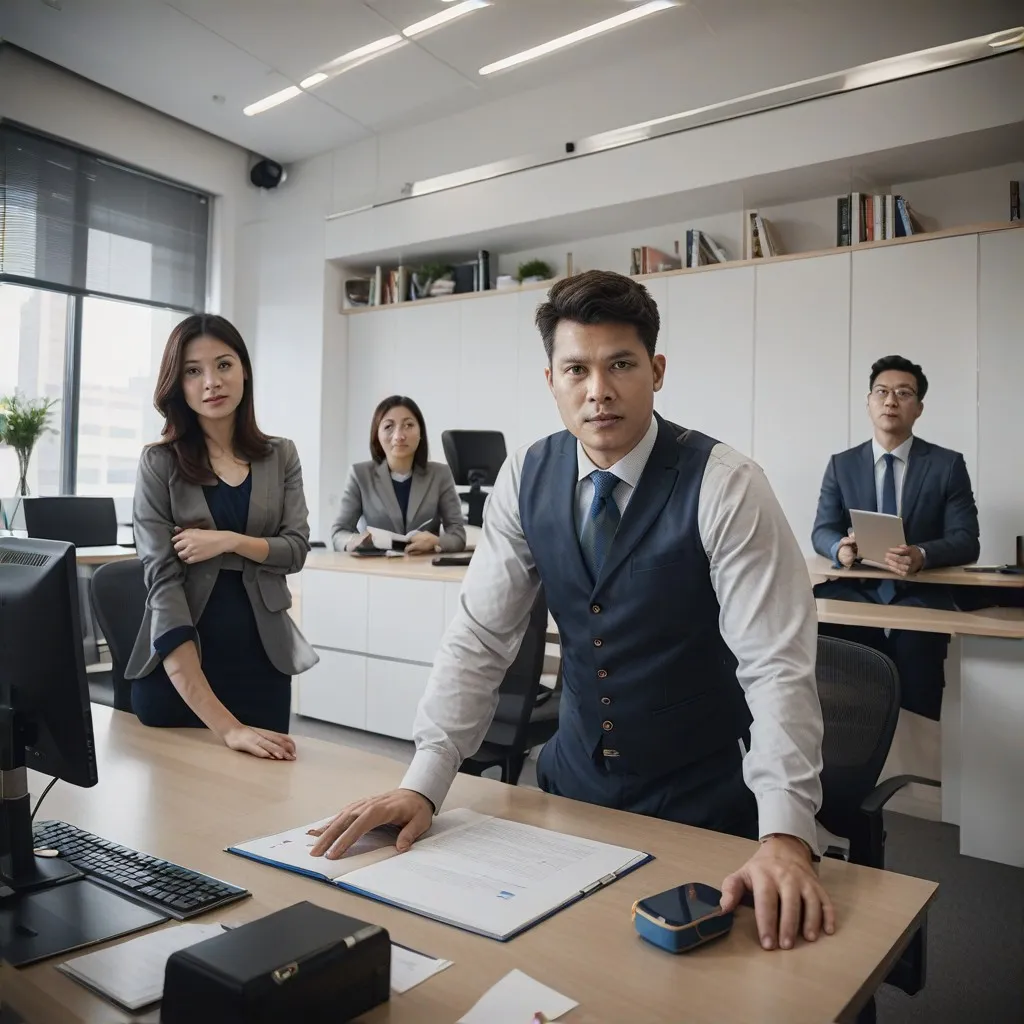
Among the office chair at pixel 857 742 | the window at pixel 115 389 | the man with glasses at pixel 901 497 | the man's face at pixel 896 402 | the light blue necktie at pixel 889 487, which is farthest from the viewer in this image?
the window at pixel 115 389

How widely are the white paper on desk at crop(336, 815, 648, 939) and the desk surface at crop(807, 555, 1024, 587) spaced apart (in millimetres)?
3003

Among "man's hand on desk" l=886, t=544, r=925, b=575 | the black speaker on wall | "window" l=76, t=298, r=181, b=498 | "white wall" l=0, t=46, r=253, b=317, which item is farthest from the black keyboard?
the black speaker on wall

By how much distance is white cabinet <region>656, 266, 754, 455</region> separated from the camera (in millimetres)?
5484

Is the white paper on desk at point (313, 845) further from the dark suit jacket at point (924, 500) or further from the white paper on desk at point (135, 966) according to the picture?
the dark suit jacket at point (924, 500)

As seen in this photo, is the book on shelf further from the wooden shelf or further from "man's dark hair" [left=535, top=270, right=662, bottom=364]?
"man's dark hair" [left=535, top=270, right=662, bottom=364]

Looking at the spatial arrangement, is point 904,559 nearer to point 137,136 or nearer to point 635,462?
point 635,462

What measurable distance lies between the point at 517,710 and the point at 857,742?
96 centimetres

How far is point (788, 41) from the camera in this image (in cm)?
517

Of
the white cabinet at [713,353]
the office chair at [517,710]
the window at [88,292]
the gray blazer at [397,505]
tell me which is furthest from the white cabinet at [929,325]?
the window at [88,292]

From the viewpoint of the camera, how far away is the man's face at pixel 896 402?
13.9 feet

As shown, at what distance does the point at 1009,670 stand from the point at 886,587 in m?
1.04

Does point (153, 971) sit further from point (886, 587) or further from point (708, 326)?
point (708, 326)

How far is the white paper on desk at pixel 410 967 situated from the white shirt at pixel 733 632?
0.41 meters

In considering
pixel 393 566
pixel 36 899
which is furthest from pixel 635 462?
pixel 393 566
